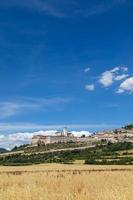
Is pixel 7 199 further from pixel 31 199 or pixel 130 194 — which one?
pixel 130 194

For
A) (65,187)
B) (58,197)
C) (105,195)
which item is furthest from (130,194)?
(65,187)

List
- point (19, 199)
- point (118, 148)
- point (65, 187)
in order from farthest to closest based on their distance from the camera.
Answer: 1. point (118, 148)
2. point (65, 187)
3. point (19, 199)

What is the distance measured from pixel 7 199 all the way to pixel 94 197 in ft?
A: 8.46

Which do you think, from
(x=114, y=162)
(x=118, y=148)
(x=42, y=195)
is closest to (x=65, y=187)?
(x=42, y=195)

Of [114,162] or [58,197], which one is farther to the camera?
[114,162]

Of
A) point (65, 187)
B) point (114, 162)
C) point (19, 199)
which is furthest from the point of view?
point (114, 162)

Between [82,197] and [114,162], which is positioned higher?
[114,162]

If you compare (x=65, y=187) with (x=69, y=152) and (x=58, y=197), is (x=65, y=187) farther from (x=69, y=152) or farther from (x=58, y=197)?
(x=69, y=152)

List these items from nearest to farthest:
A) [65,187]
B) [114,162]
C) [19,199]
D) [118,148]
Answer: [19,199], [65,187], [114,162], [118,148]

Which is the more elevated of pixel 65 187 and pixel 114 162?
pixel 114 162

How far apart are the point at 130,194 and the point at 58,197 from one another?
216 centimetres

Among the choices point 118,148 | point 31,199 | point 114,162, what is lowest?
point 31,199

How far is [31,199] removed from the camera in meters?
14.3

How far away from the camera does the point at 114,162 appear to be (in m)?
117
